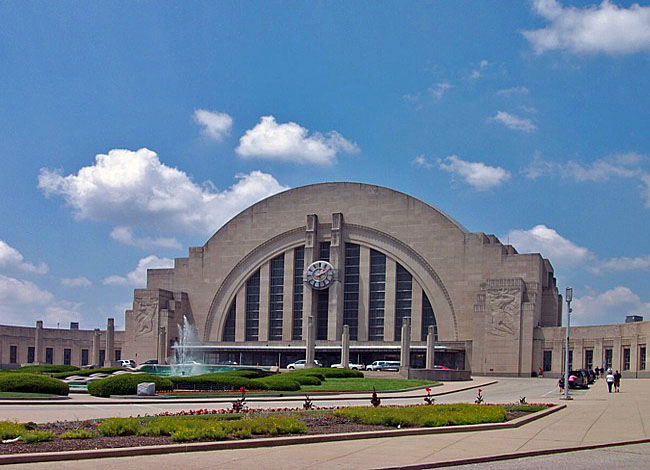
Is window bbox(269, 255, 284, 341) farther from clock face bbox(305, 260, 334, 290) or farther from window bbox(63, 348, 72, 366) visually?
window bbox(63, 348, 72, 366)

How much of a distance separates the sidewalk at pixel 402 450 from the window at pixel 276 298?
5800 cm

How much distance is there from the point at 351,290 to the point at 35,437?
6252 centimetres

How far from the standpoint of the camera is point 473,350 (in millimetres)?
69562

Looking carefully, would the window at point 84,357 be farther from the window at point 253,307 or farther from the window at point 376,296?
the window at point 376,296

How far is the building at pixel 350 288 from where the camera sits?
69.5 metres

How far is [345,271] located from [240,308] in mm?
11529

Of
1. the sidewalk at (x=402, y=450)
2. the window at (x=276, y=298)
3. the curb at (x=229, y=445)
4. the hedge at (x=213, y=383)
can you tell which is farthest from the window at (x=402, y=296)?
the curb at (x=229, y=445)

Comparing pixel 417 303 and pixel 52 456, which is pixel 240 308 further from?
pixel 52 456

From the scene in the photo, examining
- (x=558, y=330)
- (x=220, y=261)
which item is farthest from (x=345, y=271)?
(x=558, y=330)

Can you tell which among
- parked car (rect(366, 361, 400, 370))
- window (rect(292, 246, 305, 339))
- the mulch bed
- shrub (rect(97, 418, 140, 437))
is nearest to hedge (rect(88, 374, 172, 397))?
the mulch bed

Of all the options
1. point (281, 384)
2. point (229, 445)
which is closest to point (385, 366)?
point (281, 384)

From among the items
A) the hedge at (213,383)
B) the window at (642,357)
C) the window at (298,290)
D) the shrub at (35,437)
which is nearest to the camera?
the shrub at (35,437)

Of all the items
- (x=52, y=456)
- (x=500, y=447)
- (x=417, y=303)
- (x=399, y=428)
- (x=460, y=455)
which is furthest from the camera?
(x=417, y=303)

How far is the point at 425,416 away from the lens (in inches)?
742
